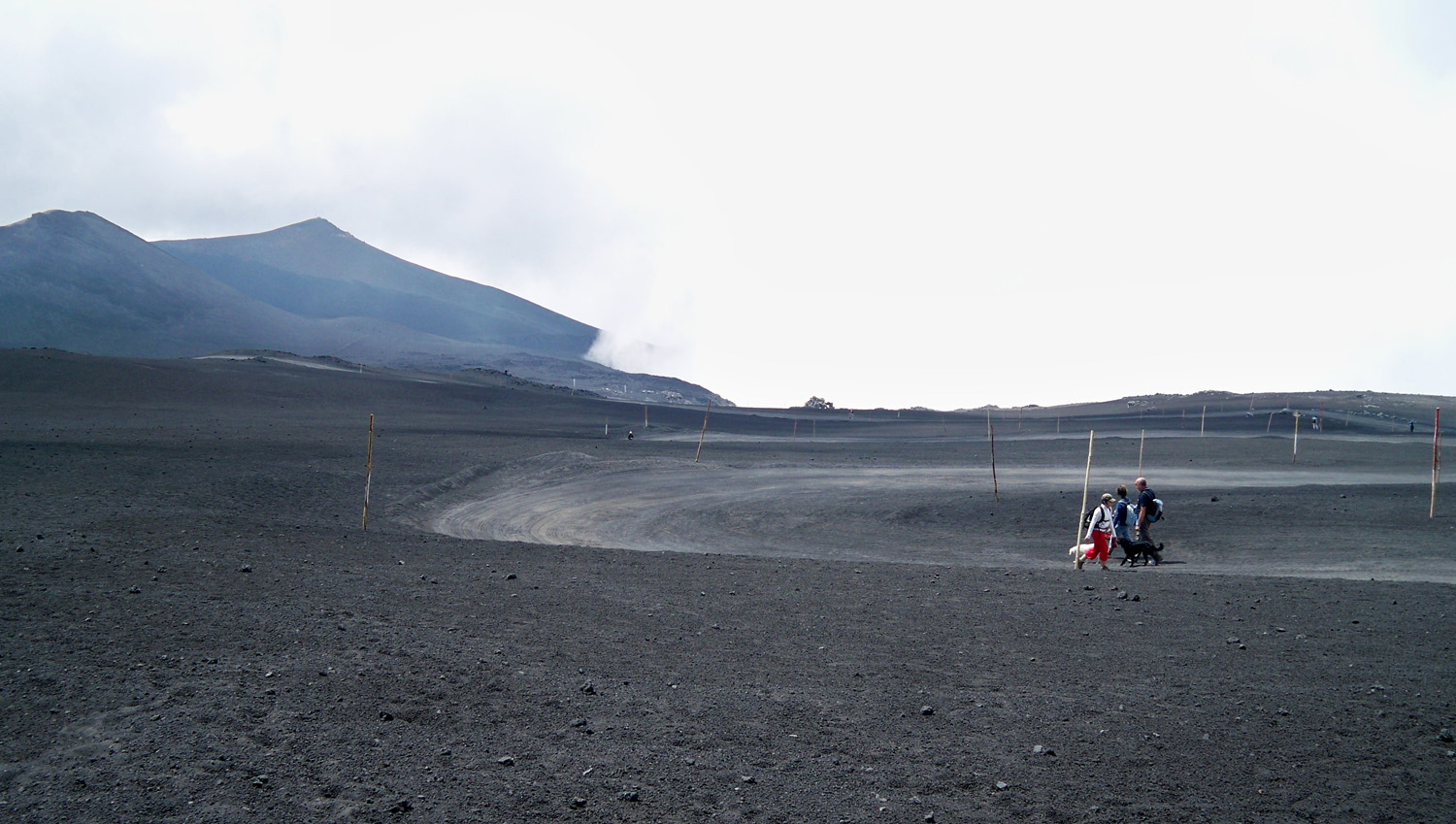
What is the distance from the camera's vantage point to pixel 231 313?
132m

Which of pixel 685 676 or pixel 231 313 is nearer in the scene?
pixel 685 676

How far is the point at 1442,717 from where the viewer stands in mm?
6395

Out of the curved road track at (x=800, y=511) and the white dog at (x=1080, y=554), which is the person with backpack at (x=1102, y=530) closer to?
the white dog at (x=1080, y=554)

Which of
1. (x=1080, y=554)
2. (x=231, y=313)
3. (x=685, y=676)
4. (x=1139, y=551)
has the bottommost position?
(x=685, y=676)

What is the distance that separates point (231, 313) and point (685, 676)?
145560 millimetres

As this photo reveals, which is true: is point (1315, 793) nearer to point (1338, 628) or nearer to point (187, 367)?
point (1338, 628)

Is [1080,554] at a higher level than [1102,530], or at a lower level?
lower

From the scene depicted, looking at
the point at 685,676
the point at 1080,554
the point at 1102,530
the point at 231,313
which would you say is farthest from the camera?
the point at 231,313

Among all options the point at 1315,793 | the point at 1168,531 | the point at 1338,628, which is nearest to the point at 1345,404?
the point at 1168,531

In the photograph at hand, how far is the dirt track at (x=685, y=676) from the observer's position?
16.7 ft

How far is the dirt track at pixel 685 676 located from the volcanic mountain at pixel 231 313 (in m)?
82.9

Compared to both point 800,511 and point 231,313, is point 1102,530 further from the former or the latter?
point 231,313

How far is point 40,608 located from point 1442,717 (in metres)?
11.2

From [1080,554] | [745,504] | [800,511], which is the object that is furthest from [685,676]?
[745,504]
